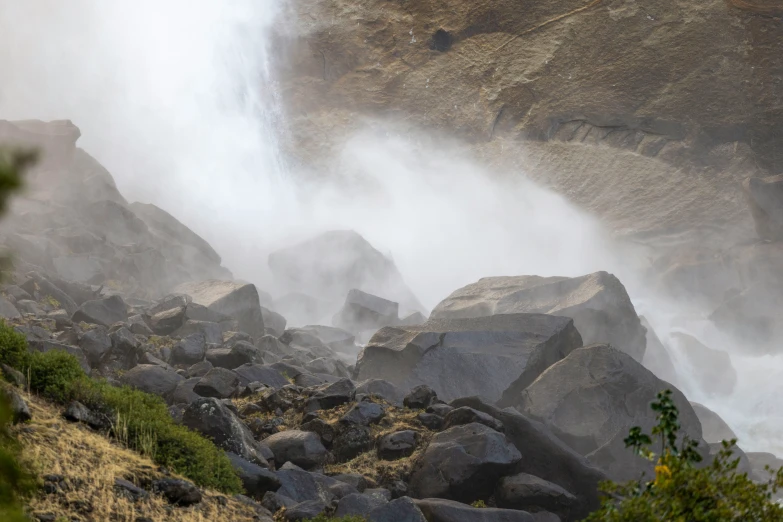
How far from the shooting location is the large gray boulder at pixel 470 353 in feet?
55.8

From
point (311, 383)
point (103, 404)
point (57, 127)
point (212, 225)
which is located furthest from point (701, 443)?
point (212, 225)

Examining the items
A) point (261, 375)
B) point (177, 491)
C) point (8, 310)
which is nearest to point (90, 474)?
point (177, 491)

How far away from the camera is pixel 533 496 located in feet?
36.5

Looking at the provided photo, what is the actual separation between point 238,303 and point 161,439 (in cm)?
1456

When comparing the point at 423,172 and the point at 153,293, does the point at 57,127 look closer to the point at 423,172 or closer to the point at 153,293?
the point at 153,293

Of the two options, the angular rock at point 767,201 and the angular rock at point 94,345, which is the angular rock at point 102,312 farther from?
the angular rock at point 767,201

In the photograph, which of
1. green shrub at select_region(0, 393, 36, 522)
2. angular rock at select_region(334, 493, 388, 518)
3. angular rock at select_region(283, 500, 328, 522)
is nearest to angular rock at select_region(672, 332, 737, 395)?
angular rock at select_region(334, 493, 388, 518)

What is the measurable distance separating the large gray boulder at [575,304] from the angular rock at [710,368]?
28.8 ft

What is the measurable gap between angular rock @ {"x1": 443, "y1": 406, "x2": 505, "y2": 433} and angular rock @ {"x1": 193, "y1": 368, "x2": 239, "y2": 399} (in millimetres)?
3398

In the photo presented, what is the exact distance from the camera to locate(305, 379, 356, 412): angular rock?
12.9 meters

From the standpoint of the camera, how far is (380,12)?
4519cm

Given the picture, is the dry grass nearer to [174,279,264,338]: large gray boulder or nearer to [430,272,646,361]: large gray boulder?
[174,279,264,338]: large gray boulder

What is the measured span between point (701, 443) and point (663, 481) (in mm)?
11463

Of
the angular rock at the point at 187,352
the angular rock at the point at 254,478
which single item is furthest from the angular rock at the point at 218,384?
the angular rock at the point at 254,478
